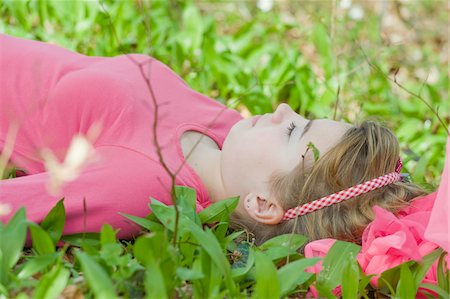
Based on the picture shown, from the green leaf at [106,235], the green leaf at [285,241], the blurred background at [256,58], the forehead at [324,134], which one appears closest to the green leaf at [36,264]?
the green leaf at [106,235]

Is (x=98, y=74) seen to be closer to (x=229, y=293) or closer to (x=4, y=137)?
(x=4, y=137)

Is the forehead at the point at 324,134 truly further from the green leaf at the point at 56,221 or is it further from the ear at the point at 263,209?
the green leaf at the point at 56,221

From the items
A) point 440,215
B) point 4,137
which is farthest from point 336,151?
point 4,137

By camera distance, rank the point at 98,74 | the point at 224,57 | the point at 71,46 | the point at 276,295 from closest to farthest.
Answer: the point at 276,295 < the point at 98,74 < the point at 71,46 < the point at 224,57

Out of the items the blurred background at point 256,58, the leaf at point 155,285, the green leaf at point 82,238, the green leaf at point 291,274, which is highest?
the leaf at point 155,285

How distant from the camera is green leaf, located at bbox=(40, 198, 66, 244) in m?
2.20

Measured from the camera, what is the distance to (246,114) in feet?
13.3

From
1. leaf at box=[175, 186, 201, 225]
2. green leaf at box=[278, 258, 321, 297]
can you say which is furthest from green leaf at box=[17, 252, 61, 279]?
green leaf at box=[278, 258, 321, 297]

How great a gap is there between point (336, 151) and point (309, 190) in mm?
143

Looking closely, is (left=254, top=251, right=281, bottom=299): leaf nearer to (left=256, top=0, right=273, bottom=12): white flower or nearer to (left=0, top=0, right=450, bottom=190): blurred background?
(left=0, top=0, right=450, bottom=190): blurred background

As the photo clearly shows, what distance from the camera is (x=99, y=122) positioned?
2.61 meters

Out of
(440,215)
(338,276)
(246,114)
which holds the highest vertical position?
(440,215)

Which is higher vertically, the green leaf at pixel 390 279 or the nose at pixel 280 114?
the nose at pixel 280 114

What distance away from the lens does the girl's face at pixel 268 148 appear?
249 centimetres
